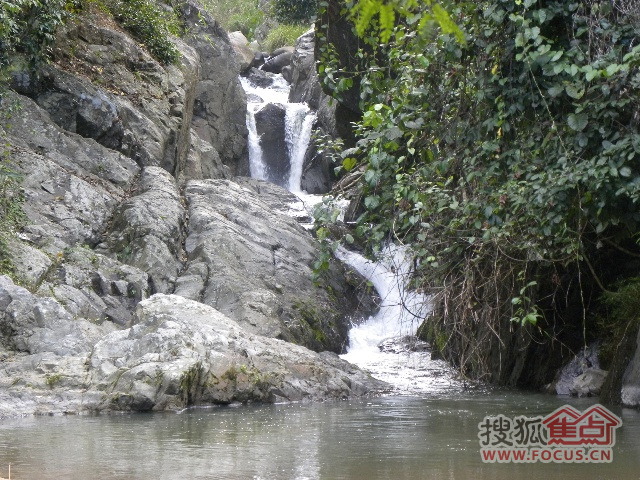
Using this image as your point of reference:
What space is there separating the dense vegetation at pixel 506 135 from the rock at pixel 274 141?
16.2 meters

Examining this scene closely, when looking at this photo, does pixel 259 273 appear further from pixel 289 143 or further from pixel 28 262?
pixel 289 143

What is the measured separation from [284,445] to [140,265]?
697cm

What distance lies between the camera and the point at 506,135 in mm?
7055

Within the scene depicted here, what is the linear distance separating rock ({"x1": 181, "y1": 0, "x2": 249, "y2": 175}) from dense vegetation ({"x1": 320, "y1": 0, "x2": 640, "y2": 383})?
1450cm

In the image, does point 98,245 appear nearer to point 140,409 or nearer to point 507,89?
point 140,409

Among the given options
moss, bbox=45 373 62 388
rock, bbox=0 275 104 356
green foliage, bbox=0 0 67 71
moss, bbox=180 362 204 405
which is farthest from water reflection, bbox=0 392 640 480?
green foliage, bbox=0 0 67 71

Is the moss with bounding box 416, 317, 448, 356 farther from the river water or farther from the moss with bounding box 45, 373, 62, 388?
the moss with bounding box 45, 373, 62, 388

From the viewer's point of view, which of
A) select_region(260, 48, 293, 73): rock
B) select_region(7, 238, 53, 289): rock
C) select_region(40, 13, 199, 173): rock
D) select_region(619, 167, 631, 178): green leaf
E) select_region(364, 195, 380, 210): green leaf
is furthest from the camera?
select_region(260, 48, 293, 73): rock

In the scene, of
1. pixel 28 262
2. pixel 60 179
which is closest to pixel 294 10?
pixel 60 179

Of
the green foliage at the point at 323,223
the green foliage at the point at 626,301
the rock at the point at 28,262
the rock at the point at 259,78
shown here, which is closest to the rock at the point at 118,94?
the rock at the point at 28,262

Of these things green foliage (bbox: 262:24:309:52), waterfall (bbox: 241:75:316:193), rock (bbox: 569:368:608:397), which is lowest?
rock (bbox: 569:368:608:397)

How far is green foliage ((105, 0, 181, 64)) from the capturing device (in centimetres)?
1822

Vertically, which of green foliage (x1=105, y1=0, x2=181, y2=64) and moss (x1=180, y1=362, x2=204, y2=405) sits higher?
green foliage (x1=105, y1=0, x2=181, y2=64)

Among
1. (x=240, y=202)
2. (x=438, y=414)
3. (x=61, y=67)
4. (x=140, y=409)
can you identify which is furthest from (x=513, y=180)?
(x=61, y=67)
